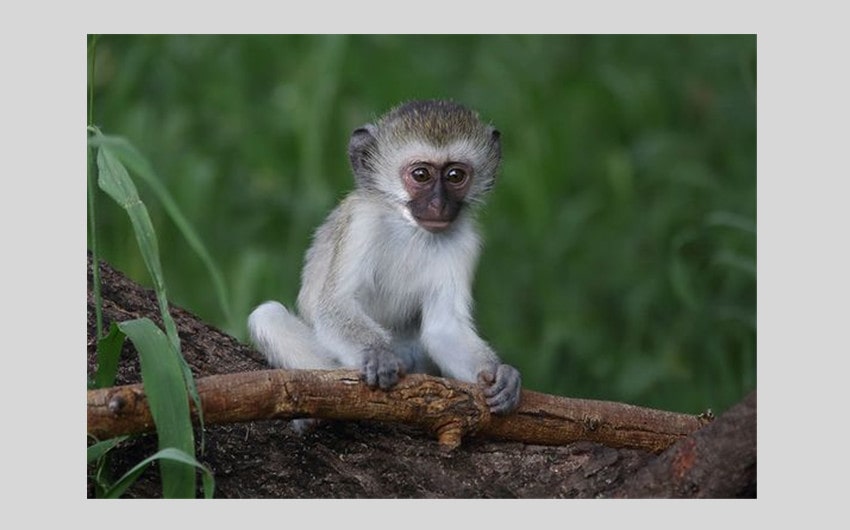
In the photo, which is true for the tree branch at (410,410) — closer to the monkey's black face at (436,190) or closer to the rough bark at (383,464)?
the rough bark at (383,464)

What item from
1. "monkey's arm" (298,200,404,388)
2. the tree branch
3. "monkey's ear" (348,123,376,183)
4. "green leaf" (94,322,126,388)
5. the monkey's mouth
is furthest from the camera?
"monkey's ear" (348,123,376,183)

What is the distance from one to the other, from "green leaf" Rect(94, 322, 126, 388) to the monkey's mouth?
4.85 ft

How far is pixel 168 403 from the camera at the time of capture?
4840 millimetres

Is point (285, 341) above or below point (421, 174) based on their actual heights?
below

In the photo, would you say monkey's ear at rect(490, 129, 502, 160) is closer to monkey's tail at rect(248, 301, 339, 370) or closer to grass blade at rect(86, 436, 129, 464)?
monkey's tail at rect(248, 301, 339, 370)

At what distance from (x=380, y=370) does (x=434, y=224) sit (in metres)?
1.02

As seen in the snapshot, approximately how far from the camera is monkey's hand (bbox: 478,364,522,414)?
5516 millimetres

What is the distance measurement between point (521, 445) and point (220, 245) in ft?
14.2

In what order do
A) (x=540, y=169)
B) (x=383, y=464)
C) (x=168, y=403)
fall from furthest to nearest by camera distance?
1. (x=540, y=169)
2. (x=383, y=464)
3. (x=168, y=403)

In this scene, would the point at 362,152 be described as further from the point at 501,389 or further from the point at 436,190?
the point at 501,389

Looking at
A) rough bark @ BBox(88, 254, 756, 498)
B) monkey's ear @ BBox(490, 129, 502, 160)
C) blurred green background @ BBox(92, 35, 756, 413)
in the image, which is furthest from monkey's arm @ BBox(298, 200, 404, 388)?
blurred green background @ BBox(92, 35, 756, 413)

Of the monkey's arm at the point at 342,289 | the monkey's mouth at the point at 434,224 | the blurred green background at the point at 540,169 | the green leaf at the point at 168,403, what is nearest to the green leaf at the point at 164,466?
the green leaf at the point at 168,403

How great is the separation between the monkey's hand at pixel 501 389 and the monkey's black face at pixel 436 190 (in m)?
0.86

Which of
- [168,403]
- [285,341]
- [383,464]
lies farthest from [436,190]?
[168,403]
